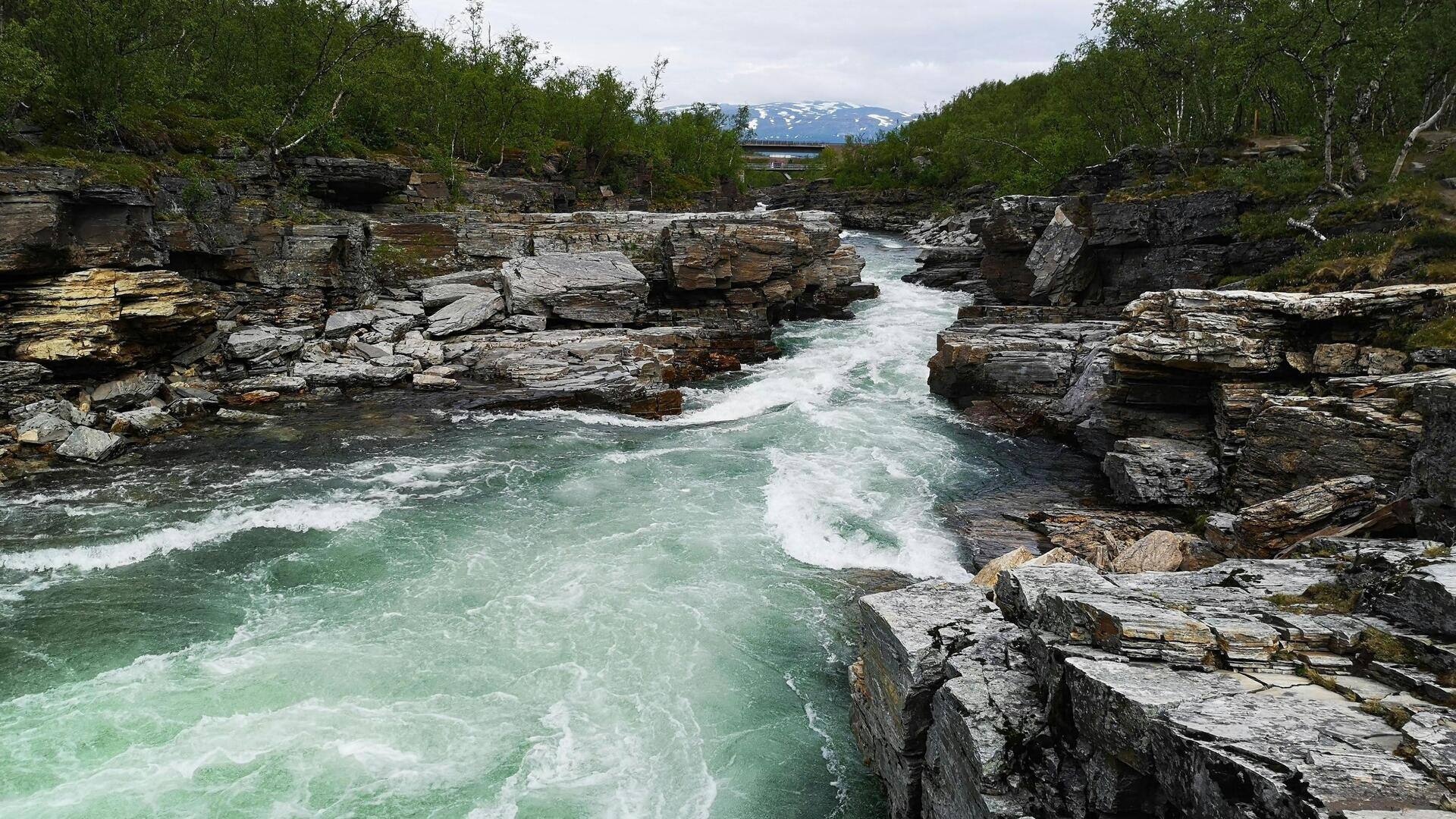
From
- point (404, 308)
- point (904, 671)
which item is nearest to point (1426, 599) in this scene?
point (904, 671)

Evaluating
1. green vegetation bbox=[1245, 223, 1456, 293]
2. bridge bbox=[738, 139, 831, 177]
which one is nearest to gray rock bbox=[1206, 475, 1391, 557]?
green vegetation bbox=[1245, 223, 1456, 293]

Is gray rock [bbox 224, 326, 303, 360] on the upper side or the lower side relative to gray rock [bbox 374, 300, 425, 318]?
lower

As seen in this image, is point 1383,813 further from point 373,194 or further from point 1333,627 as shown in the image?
point 373,194

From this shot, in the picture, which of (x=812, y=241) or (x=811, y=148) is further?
(x=811, y=148)

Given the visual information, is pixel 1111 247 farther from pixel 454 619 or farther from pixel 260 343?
pixel 260 343

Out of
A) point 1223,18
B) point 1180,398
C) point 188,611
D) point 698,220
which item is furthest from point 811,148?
point 188,611

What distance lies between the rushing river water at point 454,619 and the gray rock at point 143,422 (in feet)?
4.36

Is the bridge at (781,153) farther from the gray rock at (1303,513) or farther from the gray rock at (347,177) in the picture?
the gray rock at (1303,513)

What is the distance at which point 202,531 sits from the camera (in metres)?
15.5

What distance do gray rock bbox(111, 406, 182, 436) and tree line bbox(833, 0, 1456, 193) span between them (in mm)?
41233

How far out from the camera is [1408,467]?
1228cm

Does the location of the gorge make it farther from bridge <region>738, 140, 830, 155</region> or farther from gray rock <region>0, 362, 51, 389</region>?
bridge <region>738, 140, 830, 155</region>

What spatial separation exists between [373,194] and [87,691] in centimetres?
2907

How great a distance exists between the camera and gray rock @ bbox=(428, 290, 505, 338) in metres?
27.4
